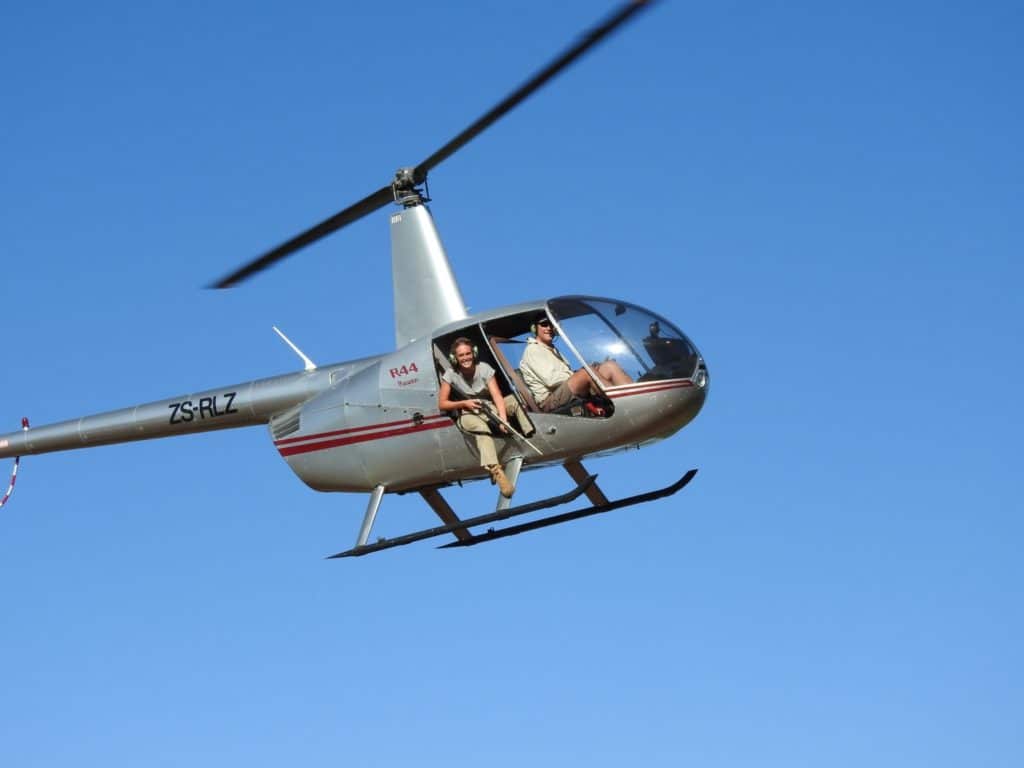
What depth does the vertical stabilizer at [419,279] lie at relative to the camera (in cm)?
2283

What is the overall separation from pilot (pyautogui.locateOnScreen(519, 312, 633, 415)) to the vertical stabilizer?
1.67 meters

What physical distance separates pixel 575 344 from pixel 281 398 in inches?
190

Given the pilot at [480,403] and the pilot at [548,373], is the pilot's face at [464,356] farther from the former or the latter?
the pilot at [548,373]

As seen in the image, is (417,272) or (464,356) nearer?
(464,356)

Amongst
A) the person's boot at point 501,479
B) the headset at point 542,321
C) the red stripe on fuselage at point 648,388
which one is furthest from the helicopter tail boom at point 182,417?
the red stripe on fuselage at point 648,388

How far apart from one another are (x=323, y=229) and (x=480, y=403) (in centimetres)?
419

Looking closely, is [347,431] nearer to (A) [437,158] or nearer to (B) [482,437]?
(B) [482,437]

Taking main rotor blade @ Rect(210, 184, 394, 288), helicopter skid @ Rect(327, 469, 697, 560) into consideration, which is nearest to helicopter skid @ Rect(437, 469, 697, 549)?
helicopter skid @ Rect(327, 469, 697, 560)

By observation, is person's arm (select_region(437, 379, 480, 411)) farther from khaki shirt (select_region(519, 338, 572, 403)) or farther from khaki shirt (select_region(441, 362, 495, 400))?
khaki shirt (select_region(519, 338, 572, 403))

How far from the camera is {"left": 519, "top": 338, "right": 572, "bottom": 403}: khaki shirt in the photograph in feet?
69.7

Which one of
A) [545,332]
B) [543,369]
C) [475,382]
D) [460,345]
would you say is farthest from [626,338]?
[460,345]

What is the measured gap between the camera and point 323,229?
2412 centimetres

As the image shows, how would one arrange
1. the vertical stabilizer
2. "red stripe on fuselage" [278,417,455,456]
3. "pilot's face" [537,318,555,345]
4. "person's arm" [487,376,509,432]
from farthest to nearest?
the vertical stabilizer, "red stripe on fuselage" [278,417,455,456], "person's arm" [487,376,509,432], "pilot's face" [537,318,555,345]

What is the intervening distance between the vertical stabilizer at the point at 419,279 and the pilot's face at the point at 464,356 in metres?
1.19
